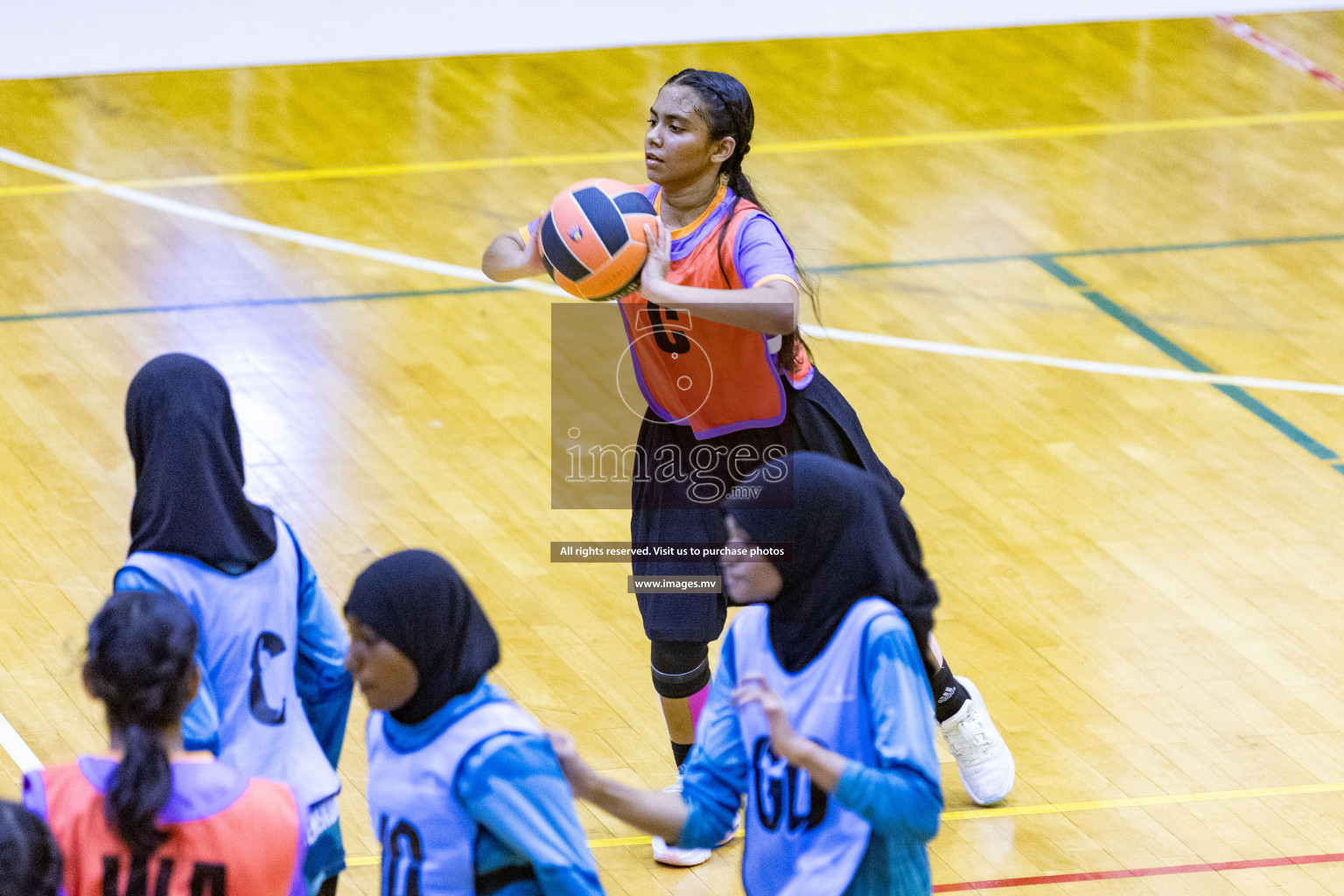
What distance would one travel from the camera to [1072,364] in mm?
7098

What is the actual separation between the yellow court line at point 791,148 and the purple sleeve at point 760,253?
506cm

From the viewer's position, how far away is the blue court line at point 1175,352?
6.53 meters

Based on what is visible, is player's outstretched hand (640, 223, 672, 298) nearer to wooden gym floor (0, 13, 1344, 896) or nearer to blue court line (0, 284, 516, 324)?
wooden gym floor (0, 13, 1344, 896)

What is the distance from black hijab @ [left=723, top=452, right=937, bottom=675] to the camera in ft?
8.82

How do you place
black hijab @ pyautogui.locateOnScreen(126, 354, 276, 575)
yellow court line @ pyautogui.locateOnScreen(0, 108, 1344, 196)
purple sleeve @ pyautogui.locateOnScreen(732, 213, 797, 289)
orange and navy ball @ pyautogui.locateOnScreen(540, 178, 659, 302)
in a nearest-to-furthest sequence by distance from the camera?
1. black hijab @ pyautogui.locateOnScreen(126, 354, 276, 575)
2. purple sleeve @ pyautogui.locateOnScreen(732, 213, 797, 289)
3. orange and navy ball @ pyautogui.locateOnScreen(540, 178, 659, 302)
4. yellow court line @ pyautogui.locateOnScreen(0, 108, 1344, 196)

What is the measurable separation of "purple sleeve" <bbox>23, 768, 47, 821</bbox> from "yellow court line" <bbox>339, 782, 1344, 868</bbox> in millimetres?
2111

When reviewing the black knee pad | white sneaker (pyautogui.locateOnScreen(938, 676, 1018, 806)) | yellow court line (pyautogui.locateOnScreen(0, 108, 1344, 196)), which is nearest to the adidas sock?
white sneaker (pyautogui.locateOnScreen(938, 676, 1018, 806))

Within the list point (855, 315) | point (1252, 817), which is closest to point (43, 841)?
point (1252, 817)

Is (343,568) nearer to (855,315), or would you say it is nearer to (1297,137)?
(855,315)

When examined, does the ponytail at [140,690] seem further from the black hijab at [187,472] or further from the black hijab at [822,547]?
the black hijab at [822,547]

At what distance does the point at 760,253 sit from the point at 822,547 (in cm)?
131

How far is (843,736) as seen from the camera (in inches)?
108

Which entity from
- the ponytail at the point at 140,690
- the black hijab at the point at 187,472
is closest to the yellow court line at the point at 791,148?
the black hijab at the point at 187,472

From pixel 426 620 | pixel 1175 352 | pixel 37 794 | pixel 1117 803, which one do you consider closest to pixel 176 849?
pixel 37 794
